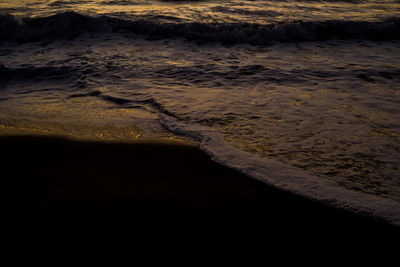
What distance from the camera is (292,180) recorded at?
2387mm

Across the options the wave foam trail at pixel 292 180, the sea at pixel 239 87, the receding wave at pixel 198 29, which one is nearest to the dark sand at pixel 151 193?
the wave foam trail at pixel 292 180

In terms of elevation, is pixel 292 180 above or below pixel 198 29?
below

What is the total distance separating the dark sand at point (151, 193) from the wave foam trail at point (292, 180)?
0.24 ft

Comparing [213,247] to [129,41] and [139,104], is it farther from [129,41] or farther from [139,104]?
[129,41]

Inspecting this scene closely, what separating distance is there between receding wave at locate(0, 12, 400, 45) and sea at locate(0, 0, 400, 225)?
0.03 metres

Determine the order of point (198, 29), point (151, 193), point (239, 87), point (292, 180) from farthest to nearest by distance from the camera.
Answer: point (198, 29) < point (239, 87) < point (292, 180) < point (151, 193)

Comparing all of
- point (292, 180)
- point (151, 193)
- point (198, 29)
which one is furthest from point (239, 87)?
point (198, 29)

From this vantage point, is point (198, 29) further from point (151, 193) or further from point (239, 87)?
point (151, 193)

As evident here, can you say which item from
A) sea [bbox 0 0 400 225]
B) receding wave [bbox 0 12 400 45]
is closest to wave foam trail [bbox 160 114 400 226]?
sea [bbox 0 0 400 225]

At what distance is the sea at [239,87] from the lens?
8.61 ft

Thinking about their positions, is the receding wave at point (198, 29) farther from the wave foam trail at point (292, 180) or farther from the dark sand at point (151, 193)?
the dark sand at point (151, 193)

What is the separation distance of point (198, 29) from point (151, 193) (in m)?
6.02

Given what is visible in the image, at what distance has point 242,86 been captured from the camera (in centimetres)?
448

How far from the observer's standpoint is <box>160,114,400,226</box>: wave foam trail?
206cm
